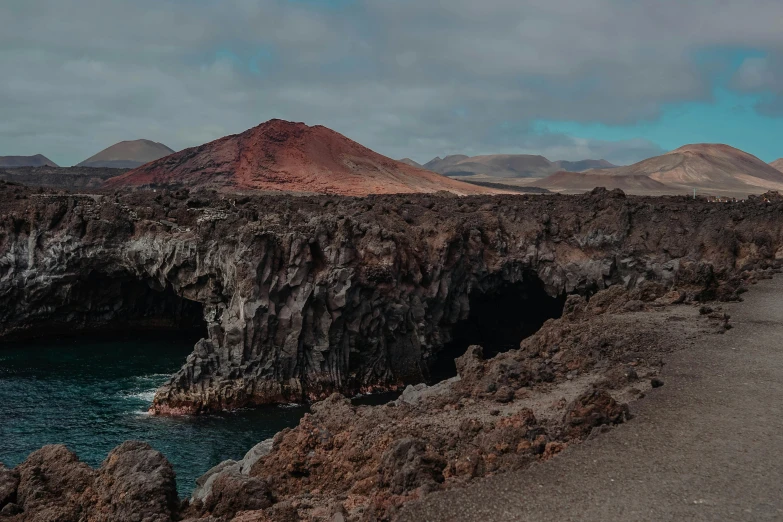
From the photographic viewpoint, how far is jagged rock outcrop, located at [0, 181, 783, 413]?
41562 millimetres

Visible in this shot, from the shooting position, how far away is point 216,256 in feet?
151

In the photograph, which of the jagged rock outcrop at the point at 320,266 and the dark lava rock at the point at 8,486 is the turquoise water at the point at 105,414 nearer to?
the jagged rock outcrop at the point at 320,266

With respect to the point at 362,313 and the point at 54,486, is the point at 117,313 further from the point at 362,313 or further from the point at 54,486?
the point at 54,486

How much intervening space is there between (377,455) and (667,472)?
646 cm

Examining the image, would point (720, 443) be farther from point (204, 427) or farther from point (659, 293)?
point (204, 427)

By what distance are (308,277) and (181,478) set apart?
15644mm

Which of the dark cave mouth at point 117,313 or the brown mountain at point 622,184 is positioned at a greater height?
the brown mountain at point 622,184

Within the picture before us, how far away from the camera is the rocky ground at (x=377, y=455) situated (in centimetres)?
1497

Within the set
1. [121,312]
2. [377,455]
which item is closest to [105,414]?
[121,312]

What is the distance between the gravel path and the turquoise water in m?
17.6

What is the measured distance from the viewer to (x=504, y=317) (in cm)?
5891

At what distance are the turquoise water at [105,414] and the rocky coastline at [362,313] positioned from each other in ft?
8.75

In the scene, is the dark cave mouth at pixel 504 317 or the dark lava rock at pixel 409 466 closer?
the dark lava rock at pixel 409 466

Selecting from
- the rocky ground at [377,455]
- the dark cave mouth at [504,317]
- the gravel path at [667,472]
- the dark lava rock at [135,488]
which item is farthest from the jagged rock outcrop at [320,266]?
the dark lava rock at [135,488]
